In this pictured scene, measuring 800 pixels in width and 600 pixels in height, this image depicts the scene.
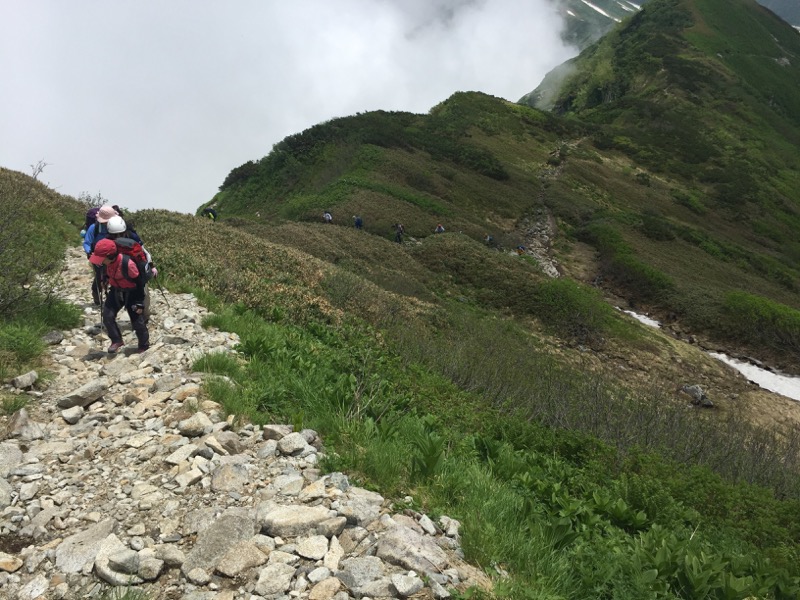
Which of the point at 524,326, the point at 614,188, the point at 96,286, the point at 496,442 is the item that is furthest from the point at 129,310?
the point at 614,188

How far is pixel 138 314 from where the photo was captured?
7.15 meters

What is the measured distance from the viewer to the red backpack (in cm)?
688

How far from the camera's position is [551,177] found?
59.1m

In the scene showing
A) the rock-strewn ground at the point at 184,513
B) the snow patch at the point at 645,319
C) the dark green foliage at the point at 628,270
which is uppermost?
the dark green foliage at the point at 628,270

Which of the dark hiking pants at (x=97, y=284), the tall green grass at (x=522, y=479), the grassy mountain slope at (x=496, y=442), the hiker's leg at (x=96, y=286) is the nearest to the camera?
the tall green grass at (x=522, y=479)

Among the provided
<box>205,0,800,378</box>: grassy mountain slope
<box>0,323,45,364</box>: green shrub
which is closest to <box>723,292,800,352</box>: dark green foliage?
<box>205,0,800,378</box>: grassy mountain slope

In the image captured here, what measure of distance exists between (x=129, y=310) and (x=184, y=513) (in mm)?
4241

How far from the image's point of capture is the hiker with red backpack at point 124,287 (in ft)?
22.6

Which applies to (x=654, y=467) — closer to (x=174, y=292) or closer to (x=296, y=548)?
(x=296, y=548)

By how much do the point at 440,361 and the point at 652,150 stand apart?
255 feet

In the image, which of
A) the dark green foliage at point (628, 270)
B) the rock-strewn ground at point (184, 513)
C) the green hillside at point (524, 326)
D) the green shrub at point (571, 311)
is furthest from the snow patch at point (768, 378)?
the rock-strewn ground at point (184, 513)

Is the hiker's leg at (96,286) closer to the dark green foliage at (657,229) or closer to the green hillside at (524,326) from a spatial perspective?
the green hillside at (524,326)

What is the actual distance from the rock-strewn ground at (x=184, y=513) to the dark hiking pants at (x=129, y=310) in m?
1.25

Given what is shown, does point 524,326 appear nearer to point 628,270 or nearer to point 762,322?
point 628,270
